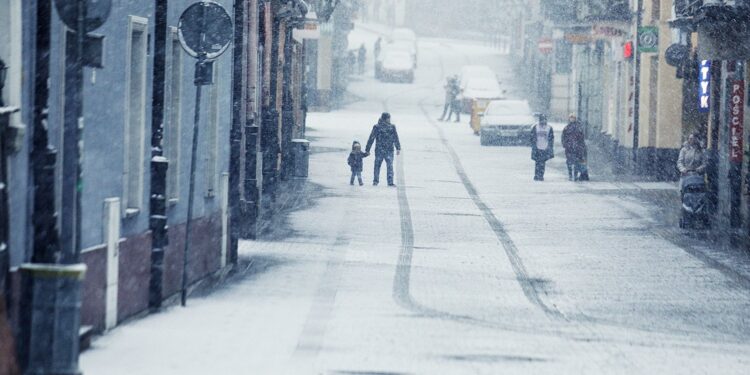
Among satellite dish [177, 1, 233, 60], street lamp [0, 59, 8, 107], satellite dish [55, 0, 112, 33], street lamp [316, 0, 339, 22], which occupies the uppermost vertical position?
street lamp [316, 0, 339, 22]

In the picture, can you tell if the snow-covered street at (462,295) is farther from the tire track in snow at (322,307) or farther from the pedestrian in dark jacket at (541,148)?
the pedestrian in dark jacket at (541,148)

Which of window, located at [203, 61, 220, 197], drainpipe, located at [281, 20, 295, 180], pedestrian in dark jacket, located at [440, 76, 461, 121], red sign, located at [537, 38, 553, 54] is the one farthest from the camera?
red sign, located at [537, 38, 553, 54]

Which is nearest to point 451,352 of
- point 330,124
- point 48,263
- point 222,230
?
point 48,263

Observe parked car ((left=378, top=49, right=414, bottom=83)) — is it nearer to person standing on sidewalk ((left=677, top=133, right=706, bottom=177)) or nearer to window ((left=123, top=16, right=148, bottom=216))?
person standing on sidewalk ((left=677, top=133, right=706, bottom=177))

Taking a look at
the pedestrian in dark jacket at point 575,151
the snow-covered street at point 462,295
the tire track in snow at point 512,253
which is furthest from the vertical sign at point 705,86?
the pedestrian in dark jacket at point 575,151

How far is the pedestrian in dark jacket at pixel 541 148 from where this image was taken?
108 ft

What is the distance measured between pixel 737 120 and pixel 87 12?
16.9m

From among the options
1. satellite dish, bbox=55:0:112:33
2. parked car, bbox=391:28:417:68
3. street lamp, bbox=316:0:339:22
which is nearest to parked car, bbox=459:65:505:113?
parked car, bbox=391:28:417:68

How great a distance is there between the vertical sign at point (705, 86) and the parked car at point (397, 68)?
49.9 metres

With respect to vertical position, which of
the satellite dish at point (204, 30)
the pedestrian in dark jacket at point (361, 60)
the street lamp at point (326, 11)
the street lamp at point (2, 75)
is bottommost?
the street lamp at point (2, 75)

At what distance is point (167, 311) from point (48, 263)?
5.57 meters

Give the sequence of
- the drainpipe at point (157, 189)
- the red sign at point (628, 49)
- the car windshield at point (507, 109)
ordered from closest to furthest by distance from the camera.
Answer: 1. the drainpipe at point (157, 189)
2. the red sign at point (628, 49)
3. the car windshield at point (507, 109)

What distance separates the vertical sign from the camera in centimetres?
2805

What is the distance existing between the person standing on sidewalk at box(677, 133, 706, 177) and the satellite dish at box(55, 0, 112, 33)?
54.0 ft
